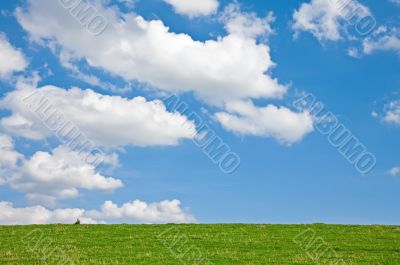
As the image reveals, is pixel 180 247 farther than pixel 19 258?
Yes

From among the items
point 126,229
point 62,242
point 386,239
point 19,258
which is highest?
point 386,239

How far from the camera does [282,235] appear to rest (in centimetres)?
3128

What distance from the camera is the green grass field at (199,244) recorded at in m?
25.0

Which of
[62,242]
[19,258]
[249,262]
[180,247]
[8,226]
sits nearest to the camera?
[249,262]

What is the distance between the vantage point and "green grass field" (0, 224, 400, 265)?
25.0 metres

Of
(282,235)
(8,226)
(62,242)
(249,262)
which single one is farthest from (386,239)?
(8,226)

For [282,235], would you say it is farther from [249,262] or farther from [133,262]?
[133,262]

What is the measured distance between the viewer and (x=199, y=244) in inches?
1126

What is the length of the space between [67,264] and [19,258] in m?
3.05

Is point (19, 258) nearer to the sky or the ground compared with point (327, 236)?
nearer to the ground

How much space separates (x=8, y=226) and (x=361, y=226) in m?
26.1

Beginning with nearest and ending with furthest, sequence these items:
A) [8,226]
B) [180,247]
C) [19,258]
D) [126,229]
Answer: [19,258], [180,247], [126,229], [8,226]

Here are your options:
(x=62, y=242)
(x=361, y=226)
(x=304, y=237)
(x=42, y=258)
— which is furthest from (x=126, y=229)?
(x=361, y=226)

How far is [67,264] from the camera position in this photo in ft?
80.0
